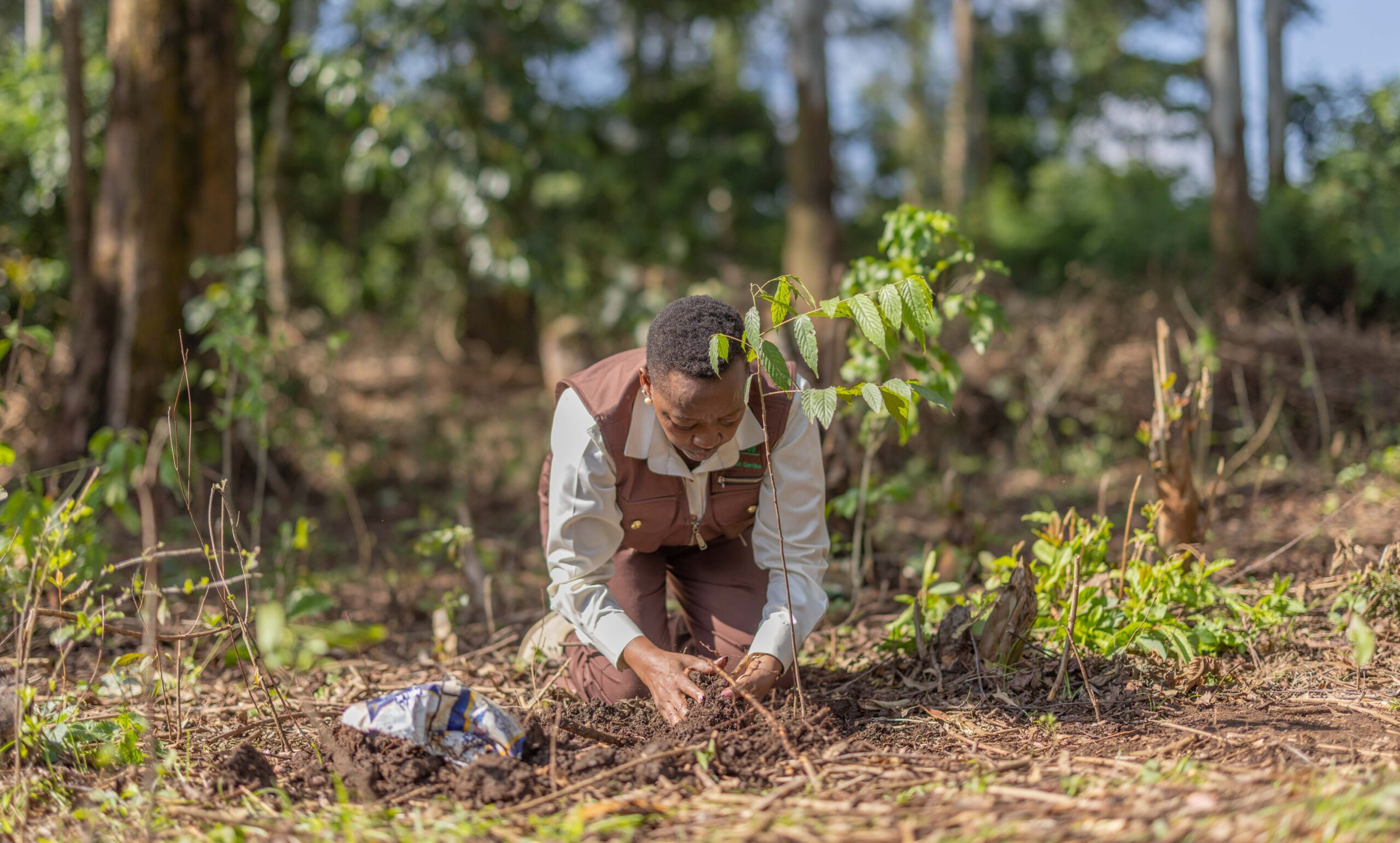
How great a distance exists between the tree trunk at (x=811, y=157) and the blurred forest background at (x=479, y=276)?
25 millimetres

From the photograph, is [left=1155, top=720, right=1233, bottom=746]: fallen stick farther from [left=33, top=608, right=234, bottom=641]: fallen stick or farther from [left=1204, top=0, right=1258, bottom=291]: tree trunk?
[left=1204, top=0, right=1258, bottom=291]: tree trunk

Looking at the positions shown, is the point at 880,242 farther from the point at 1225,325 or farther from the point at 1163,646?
the point at 1225,325

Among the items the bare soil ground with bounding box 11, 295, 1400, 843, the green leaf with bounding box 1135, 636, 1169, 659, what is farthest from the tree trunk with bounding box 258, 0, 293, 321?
the green leaf with bounding box 1135, 636, 1169, 659

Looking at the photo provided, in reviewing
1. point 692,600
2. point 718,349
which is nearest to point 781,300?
point 718,349

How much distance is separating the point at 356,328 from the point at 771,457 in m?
8.10

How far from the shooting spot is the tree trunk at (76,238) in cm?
533

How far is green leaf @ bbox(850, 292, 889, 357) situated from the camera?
2.14m

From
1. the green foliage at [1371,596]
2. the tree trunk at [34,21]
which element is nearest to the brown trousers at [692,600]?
the green foliage at [1371,596]

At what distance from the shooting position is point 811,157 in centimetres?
788

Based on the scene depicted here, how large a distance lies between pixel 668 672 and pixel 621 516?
48 centimetres

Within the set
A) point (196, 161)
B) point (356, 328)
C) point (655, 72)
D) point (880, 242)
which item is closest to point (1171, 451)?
point (880, 242)

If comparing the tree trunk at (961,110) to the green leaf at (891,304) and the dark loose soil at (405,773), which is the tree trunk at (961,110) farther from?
the dark loose soil at (405,773)

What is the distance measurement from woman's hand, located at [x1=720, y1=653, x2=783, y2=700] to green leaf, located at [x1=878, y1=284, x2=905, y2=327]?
968mm

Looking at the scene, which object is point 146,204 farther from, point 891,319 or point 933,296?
point 891,319
